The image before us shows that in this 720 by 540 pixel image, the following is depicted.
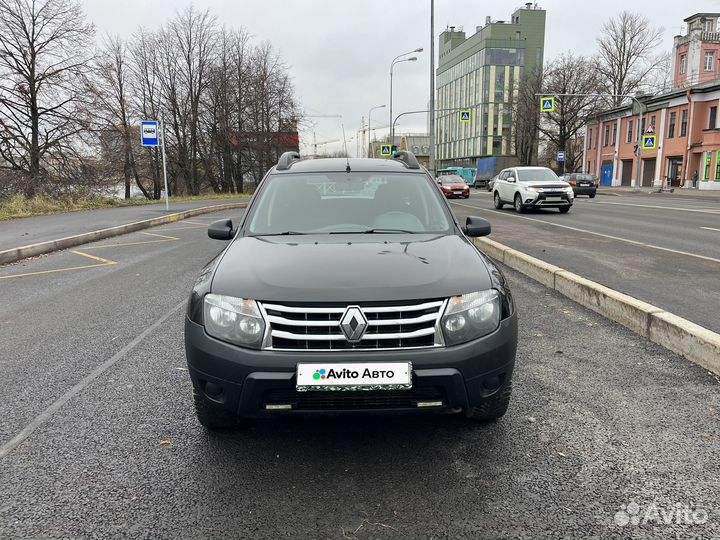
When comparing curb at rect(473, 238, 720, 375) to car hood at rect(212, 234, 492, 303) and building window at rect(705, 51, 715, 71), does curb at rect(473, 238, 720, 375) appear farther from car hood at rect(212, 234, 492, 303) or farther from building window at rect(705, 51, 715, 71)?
building window at rect(705, 51, 715, 71)

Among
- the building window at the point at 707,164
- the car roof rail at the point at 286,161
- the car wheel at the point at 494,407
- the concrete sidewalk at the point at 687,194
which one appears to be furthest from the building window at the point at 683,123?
the car wheel at the point at 494,407

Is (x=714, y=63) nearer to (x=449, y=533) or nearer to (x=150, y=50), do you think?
(x=150, y=50)

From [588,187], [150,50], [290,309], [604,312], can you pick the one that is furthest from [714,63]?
[290,309]

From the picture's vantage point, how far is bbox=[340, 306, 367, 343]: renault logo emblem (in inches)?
105

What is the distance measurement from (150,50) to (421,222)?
45296 mm

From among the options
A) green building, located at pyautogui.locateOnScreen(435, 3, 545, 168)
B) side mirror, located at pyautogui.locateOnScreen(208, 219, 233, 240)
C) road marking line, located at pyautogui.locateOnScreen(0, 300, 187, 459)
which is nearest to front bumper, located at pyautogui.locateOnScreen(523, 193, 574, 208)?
road marking line, located at pyautogui.locateOnScreen(0, 300, 187, 459)

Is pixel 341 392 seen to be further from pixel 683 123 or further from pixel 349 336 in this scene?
pixel 683 123

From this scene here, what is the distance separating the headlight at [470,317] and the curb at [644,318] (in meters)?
2.34

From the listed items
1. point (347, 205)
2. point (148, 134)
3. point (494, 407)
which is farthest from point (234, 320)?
point (148, 134)

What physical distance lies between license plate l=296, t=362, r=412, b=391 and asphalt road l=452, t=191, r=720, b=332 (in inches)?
154

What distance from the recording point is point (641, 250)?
33.4 feet

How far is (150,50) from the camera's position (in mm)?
42438

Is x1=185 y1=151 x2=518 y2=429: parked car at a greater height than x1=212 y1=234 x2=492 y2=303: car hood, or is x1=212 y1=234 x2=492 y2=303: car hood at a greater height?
x1=212 y1=234 x2=492 y2=303: car hood

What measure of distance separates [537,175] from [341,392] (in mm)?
20480
